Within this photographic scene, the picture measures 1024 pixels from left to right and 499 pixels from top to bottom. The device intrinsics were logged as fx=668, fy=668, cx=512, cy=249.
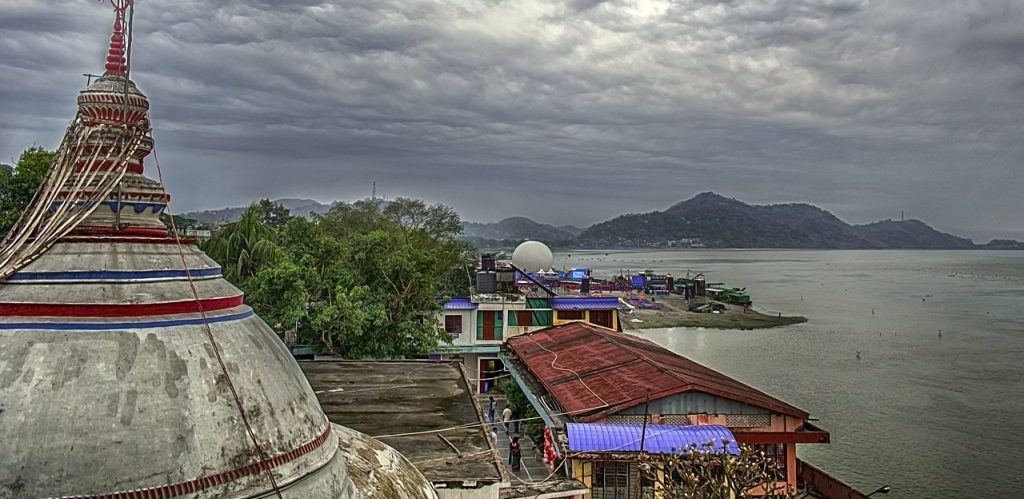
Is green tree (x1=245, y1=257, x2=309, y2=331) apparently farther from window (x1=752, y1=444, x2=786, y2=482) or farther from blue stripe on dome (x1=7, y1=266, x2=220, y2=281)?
blue stripe on dome (x1=7, y1=266, x2=220, y2=281)

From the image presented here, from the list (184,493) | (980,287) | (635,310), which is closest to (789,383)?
(635,310)

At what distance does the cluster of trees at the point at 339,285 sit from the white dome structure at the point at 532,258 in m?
25.3

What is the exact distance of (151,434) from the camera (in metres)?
5.45

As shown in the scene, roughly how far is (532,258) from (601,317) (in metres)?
23.9

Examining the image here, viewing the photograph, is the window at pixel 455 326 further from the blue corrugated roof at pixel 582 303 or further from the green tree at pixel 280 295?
the green tree at pixel 280 295

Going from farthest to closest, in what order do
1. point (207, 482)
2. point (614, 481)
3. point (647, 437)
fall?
point (614, 481) < point (647, 437) < point (207, 482)

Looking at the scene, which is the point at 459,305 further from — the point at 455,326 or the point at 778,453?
the point at 778,453

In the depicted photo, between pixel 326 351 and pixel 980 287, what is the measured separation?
140 meters

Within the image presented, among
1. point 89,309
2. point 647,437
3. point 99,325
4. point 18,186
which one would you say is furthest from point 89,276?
point 18,186

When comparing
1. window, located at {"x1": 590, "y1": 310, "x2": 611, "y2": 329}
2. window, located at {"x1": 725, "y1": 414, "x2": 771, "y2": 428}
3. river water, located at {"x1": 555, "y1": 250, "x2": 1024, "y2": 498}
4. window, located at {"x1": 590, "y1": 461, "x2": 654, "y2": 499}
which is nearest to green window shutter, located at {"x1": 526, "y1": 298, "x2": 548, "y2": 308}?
window, located at {"x1": 590, "y1": 310, "x2": 611, "y2": 329}

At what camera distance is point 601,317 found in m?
36.8

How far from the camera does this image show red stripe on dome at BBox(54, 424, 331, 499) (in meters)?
5.29

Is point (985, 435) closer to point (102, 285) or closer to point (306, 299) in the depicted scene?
point (306, 299)

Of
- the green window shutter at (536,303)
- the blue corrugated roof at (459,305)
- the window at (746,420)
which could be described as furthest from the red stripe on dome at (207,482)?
the green window shutter at (536,303)
